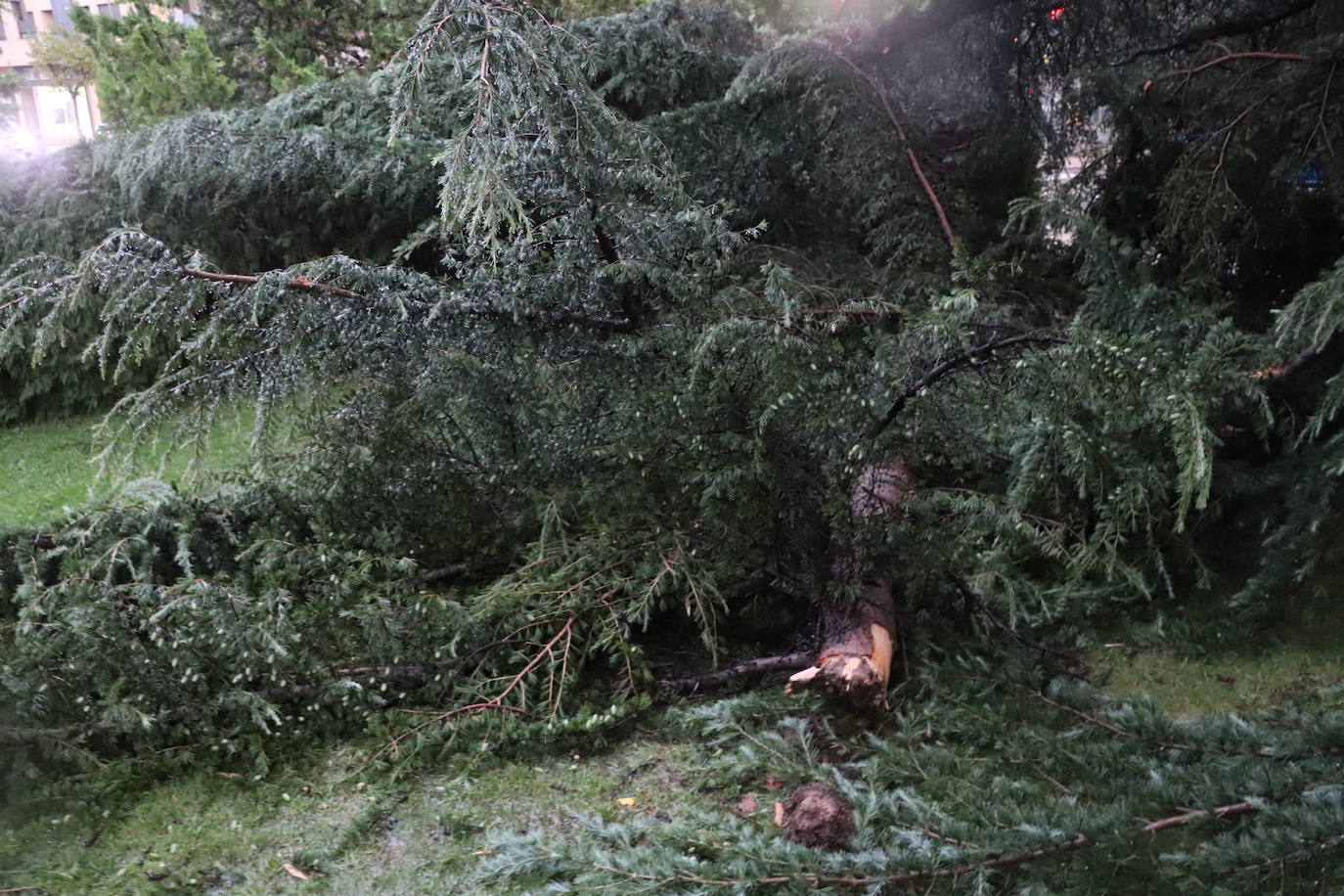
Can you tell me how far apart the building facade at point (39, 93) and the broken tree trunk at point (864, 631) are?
23.2ft

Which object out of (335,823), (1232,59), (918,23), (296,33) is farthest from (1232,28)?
(296,33)

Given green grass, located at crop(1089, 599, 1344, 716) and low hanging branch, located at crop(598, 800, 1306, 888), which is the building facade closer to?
low hanging branch, located at crop(598, 800, 1306, 888)

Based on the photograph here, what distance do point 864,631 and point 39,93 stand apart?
28.4 feet

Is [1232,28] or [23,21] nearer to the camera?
[1232,28]

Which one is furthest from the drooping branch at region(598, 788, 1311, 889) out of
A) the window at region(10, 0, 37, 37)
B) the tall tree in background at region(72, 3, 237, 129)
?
the window at region(10, 0, 37, 37)

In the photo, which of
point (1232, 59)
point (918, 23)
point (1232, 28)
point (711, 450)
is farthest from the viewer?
point (918, 23)

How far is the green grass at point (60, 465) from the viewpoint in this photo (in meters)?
4.00

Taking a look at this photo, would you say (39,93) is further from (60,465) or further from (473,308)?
(473,308)

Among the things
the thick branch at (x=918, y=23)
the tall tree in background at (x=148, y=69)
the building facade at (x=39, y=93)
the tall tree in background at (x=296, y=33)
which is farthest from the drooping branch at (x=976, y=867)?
the tall tree in background at (x=296, y=33)

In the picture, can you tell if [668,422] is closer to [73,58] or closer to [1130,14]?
[1130,14]

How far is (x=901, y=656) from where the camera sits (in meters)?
3.80

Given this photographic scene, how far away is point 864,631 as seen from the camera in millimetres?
3664

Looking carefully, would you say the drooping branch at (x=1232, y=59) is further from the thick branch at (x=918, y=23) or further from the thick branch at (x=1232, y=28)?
the thick branch at (x=918, y=23)

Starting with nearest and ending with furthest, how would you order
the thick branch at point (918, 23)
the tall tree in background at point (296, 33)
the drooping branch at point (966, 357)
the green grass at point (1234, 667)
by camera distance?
the drooping branch at point (966, 357), the green grass at point (1234, 667), the thick branch at point (918, 23), the tall tree in background at point (296, 33)
